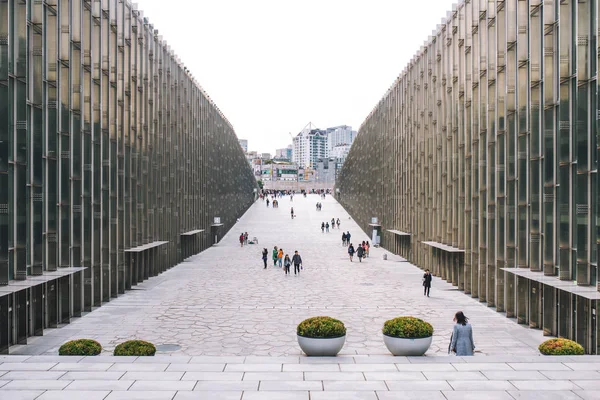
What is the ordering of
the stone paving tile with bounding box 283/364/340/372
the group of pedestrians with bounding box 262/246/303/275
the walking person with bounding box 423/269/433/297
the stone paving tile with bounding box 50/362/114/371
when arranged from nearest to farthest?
the stone paving tile with bounding box 50/362/114/371 < the stone paving tile with bounding box 283/364/340/372 < the walking person with bounding box 423/269/433/297 < the group of pedestrians with bounding box 262/246/303/275

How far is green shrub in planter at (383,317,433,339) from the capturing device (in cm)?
1478

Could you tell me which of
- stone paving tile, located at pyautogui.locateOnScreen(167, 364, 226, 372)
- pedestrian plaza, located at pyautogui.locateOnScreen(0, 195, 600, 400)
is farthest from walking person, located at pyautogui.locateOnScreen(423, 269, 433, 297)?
stone paving tile, located at pyautogui.locateOnScreen(167, 364, 226, 372)

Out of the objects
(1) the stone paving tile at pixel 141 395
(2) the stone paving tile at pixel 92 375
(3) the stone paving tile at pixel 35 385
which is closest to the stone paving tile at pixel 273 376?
(1) the stone paving tile at pixel 141 395

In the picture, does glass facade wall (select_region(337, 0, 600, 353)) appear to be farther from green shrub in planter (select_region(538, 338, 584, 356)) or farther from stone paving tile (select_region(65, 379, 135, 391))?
stone paving tile (select_region(65, 379, 135, 391))

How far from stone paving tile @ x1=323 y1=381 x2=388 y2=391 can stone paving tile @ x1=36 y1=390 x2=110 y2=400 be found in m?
4.60

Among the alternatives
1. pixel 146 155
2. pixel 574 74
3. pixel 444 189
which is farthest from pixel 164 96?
pixel 574 74

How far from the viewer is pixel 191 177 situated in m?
51.6

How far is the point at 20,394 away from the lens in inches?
462

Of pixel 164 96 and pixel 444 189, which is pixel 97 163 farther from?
pixel 444 189

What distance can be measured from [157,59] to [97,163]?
14.3 meters

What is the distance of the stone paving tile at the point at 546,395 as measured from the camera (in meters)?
11.5

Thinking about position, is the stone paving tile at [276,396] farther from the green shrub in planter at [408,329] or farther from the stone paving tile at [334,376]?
the green shrub in planter at [408,329]

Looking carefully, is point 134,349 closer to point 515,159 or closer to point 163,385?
point 163,385

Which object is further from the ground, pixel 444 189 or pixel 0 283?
pixel 444 189
